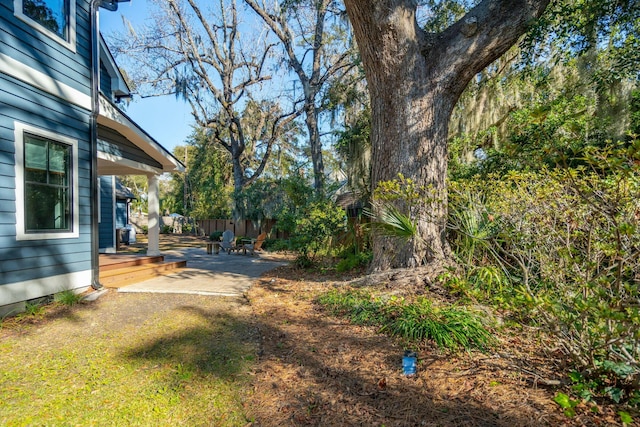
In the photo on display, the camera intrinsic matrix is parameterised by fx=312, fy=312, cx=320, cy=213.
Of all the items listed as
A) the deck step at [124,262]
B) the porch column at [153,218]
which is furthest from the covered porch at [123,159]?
the deck step at [124,262]

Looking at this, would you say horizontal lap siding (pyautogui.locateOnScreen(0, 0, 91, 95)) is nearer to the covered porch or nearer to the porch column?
the covered porch

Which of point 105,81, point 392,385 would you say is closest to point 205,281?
point 392,385

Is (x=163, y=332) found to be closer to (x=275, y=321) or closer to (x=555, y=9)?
(x=275, y=321)

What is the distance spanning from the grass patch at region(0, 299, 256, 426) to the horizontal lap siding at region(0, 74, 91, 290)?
39.7 inches

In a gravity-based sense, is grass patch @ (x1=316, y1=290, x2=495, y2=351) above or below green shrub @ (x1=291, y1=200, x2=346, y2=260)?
below

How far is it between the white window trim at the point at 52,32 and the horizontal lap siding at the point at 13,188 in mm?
880

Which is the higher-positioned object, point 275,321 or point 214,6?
point 214,6

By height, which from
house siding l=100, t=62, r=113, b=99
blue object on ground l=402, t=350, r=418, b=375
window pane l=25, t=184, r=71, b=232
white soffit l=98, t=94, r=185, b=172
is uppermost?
house siding l=100, t=62, r=113, b=99

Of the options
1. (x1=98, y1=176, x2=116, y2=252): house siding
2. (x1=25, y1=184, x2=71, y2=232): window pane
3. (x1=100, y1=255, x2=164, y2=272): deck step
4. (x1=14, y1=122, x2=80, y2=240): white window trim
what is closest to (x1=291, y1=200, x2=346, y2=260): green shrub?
(x1=100, y1=255, x2=164, y2=272): deck step

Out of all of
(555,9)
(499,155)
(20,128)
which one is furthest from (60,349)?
(555,9)

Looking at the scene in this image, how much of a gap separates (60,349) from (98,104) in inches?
165

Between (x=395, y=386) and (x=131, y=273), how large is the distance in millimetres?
5863

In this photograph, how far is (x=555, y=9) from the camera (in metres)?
5.77

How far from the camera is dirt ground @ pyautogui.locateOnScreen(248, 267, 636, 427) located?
6.81 ft
